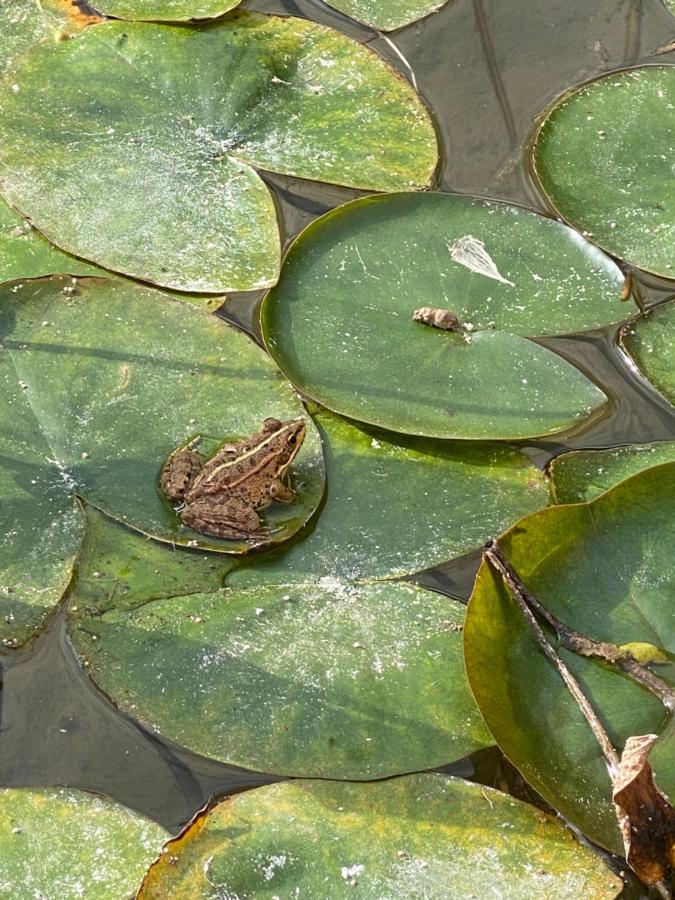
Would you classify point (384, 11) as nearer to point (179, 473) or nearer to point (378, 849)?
point (179, 473)

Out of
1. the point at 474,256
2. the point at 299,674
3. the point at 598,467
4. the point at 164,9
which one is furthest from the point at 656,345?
the point at 164,9

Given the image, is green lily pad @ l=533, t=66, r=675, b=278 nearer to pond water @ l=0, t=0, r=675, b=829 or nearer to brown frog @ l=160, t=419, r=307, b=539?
pond water @ l=0, t=0, r=675, b=829

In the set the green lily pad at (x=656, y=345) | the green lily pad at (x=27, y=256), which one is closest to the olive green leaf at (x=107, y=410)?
the green lily pad at (x=27, y=256)

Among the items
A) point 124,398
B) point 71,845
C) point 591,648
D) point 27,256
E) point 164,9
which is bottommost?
point 71,845

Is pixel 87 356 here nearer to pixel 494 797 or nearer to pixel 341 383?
pixel 341 383

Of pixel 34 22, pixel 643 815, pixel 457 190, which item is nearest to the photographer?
pixel 643 815

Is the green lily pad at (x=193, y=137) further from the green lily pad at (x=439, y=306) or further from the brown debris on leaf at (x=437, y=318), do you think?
the brown debris on leaf at (x=437, y=318)

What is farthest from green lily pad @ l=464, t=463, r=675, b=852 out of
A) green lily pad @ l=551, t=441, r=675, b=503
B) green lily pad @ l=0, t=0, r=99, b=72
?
green lily pad @ l=0, t=0, r=99, b=72
